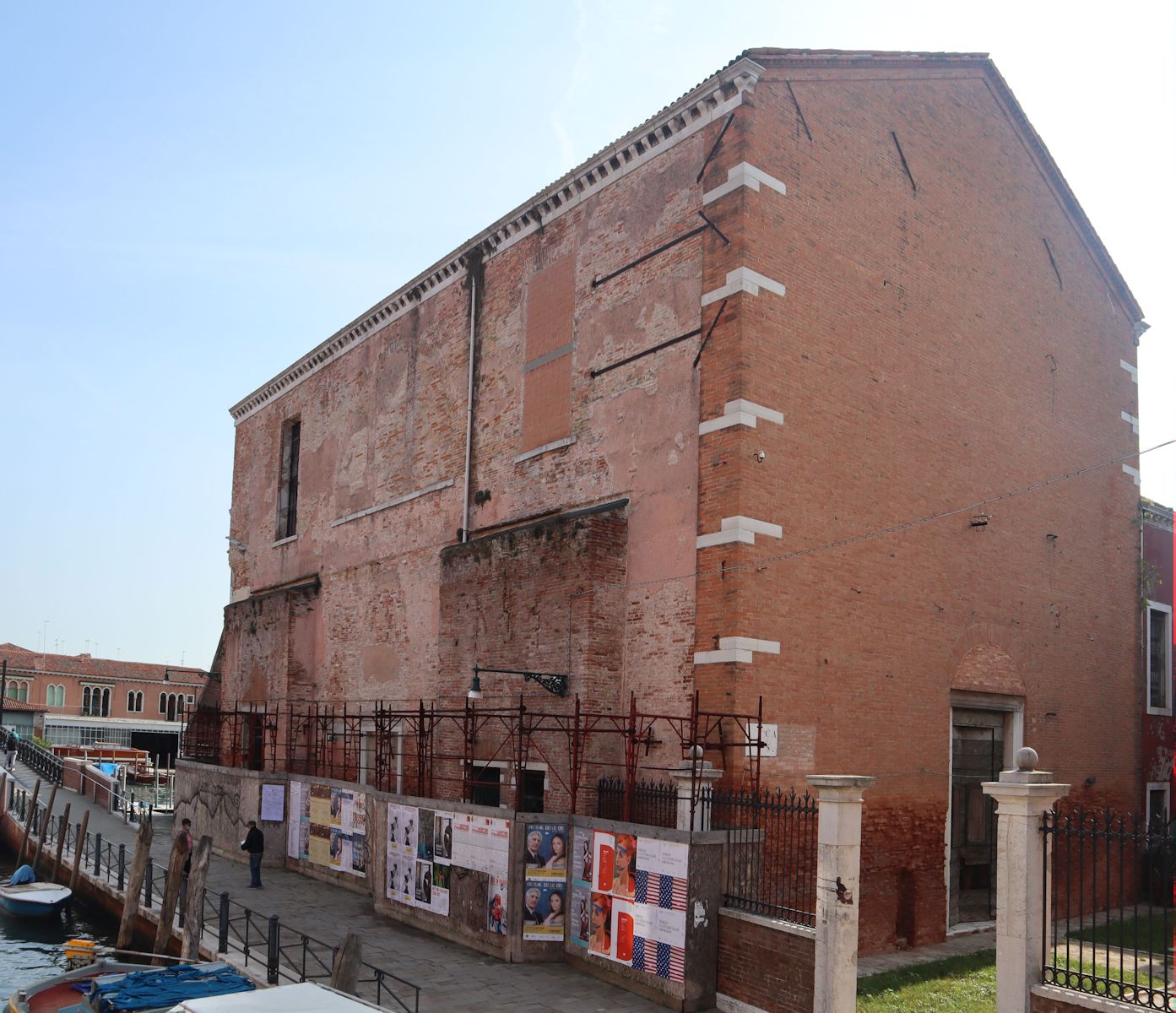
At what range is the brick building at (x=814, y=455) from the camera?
14.6 m

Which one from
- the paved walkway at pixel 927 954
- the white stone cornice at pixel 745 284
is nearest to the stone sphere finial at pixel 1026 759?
the paved walkway at pixel 927 954

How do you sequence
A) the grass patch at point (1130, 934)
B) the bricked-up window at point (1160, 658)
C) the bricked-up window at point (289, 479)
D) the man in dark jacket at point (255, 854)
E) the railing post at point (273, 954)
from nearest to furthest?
the railing post at point (273, 954)
the grass patch at point (1130, 934)
the man in dark jacket at point (255, 854)
the bricked-up window at point (1160, 658)
the bricked-up window at point (289, 479)

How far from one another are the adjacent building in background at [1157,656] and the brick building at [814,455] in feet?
1.96

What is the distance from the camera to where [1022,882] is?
9.30 metres

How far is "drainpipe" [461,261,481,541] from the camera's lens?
19609 mm

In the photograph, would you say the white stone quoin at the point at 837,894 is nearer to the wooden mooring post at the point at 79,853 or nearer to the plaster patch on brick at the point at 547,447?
the plaster patch on brick at the point at 547,447

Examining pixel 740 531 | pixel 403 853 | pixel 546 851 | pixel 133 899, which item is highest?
pixel 740 531

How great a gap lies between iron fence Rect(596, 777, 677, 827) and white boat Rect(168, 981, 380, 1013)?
4.97 metres

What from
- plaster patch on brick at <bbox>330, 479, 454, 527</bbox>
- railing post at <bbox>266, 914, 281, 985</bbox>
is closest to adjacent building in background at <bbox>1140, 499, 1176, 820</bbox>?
Answer: plaster patch on brick at <bbox>330, 479, 454, 527</bbox>

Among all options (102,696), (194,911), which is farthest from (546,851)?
(102,696)

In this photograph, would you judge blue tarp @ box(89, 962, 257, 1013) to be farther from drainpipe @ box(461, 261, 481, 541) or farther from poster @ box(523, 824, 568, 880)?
drainpipe @ box(461, 261, 481, 541)

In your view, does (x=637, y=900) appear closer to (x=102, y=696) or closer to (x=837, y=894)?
(x=837, y=894)

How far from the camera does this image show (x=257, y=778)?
21781 millimetres

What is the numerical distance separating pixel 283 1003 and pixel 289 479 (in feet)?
64.4
